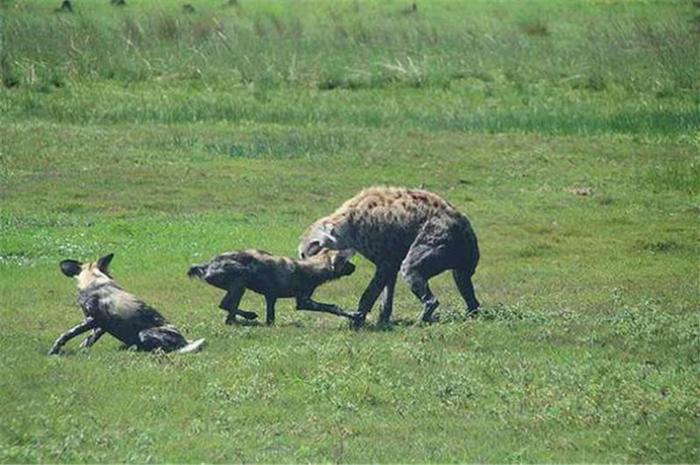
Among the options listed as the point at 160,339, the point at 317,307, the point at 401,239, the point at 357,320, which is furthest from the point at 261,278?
the point at 160,339

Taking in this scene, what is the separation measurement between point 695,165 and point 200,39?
12.8 metres

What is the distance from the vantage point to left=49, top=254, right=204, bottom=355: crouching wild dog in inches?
496

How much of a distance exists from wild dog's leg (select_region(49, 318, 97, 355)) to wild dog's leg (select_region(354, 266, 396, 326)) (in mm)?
2477

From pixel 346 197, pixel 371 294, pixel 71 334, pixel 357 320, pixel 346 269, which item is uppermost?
pixel 71 334

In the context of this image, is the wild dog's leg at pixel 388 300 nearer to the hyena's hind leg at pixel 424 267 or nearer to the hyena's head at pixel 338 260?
the hyena's hind leg at pixel 424 267

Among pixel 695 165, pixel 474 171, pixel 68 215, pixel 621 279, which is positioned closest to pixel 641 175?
pixel 695 165

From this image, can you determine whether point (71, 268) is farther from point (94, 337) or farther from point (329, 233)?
point (329, 233)

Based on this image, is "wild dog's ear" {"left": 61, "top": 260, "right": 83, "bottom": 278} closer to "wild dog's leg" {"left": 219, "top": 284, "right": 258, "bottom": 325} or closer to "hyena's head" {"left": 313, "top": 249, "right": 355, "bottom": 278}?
"wild dog's leg" {"left": 219, "top": 284, "right": 258, "bottom": 325}

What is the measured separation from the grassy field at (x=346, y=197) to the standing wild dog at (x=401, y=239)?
0.41 m

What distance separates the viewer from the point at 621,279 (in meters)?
16.9

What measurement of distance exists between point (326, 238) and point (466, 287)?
1.29 metres

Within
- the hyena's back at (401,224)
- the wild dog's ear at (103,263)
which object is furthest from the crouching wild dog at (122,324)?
the hyena's back at (401,224)

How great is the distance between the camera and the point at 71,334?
1258 centimetres

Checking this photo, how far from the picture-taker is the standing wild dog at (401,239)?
14.4 meters
